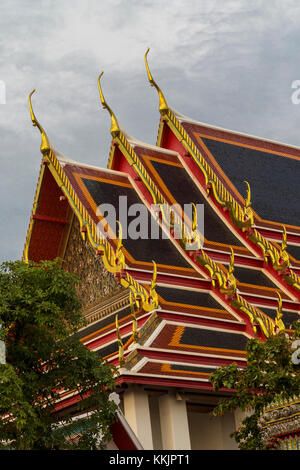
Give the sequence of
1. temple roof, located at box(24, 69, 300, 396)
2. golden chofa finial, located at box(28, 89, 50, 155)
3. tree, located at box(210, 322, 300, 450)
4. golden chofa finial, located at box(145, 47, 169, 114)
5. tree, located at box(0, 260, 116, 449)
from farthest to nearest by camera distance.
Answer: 1. golden chofa finial, located at box(145, 47, 169, 114)
2. golden chofa finial, located at box(28, 89, 50, 155)
3. temple roof, located at box(24, 69, 300, 396)
4. tree, located at box(210, 322, 300, 450)
5. tree, located at box(0, 260, 116, 449)

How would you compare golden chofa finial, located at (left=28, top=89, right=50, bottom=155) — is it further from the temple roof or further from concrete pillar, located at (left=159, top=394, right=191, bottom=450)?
concrete pillar, located at (left=159, top=394, right=191, bottom=450)

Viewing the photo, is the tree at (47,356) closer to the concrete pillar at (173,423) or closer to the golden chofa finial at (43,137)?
the concrete pillar at (173,423)

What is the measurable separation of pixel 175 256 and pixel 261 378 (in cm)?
620

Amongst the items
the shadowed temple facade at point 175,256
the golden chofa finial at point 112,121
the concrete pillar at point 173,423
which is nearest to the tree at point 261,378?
the shadowed temple facade at point 175,256

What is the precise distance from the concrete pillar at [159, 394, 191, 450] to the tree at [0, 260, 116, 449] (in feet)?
10.7

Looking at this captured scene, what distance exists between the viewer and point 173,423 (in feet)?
41.2

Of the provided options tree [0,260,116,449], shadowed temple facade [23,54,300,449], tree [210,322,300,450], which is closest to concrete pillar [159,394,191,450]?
shadowed temple facade [23,54,300,449]

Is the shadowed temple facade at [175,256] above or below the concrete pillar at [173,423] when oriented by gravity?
above

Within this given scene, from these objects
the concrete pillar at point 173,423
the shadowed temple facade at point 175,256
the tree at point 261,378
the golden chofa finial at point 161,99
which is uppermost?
the golden chofa finial at point 161,99

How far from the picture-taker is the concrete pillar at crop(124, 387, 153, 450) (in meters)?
12.2

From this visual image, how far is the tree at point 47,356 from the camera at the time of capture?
8758mm

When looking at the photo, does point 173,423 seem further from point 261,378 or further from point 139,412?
point 261,378

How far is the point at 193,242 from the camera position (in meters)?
15.0

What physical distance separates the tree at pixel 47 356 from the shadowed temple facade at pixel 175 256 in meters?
2.89
